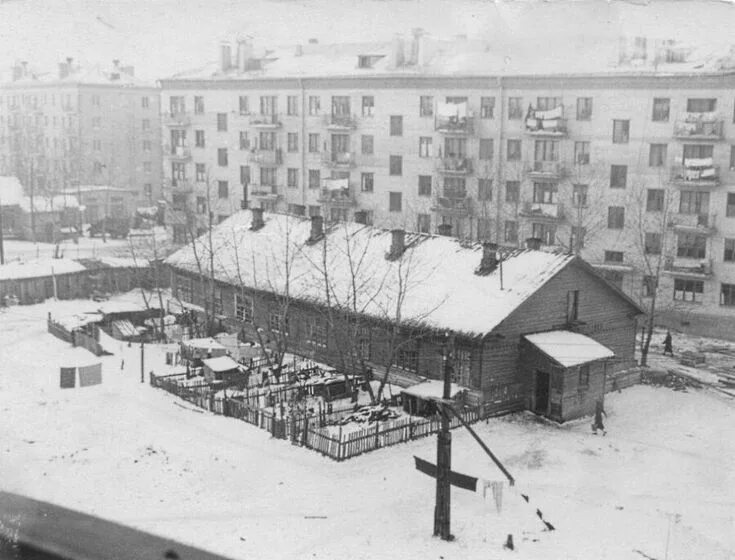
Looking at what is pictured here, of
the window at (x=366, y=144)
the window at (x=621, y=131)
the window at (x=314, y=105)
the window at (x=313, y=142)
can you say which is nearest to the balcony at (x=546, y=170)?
the window at (x=621, y=131)

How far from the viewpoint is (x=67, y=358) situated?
35.9 metres

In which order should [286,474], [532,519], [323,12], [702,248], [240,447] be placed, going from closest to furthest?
[532,519] < [286,474] < [240,447] < [323,12] < [702,248]

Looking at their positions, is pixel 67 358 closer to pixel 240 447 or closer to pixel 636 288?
pixel 240 447

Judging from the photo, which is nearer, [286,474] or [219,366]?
[286,474]

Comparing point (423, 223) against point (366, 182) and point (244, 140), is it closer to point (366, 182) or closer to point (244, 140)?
point (366, 182)

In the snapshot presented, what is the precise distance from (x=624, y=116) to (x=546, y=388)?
22920 mm

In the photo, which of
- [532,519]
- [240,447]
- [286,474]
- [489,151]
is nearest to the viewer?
[532,519]

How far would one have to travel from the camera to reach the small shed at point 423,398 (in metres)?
28.8

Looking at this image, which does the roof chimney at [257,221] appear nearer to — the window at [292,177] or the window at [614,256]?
the window at [292,177]

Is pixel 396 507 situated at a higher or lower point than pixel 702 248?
lower

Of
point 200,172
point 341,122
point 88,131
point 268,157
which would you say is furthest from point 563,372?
point 88,131

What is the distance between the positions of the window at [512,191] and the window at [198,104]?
2701 cm

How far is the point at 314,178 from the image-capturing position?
197 feet

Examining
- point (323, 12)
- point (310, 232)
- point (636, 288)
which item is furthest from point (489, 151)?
point (323, 12)
